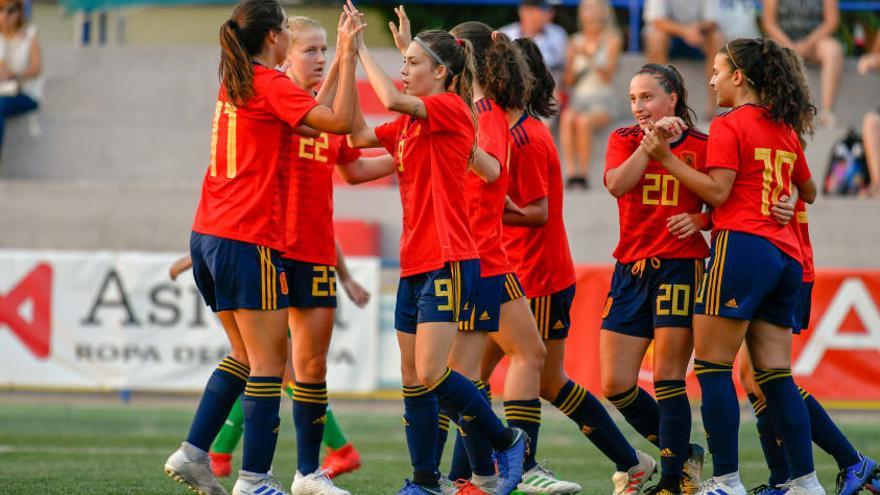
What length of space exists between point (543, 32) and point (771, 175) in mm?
7930

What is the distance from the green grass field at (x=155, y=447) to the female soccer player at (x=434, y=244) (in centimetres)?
113

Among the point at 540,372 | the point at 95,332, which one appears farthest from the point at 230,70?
the point at 95,332

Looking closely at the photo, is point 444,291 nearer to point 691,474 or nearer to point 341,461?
point 691,474

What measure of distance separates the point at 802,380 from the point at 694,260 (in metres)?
5.05

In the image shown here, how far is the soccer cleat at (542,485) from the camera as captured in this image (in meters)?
6.35

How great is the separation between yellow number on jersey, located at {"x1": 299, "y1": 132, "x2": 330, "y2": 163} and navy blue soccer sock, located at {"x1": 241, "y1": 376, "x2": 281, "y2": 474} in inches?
43.7

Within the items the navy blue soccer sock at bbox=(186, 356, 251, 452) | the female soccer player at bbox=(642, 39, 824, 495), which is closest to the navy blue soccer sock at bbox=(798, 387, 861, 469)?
the female soccer player at bbox=(642, 39, 824, 495)

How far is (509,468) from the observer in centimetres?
572

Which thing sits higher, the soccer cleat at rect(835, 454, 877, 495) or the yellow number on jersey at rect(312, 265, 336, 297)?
the yellow number on jersey at rect(312, 265, 336, 297)

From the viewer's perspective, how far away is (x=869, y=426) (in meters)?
10.5

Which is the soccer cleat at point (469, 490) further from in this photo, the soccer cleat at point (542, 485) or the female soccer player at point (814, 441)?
the female soccer player at point (814, 441)

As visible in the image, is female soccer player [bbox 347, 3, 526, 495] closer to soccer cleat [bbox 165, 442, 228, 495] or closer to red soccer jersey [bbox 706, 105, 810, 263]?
soccer cleat [bbox 165, 442, 228, 495]

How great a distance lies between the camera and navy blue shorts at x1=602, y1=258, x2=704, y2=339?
602 centimetres

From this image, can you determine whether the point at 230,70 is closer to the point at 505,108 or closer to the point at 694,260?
Answer: the point at 505,108
